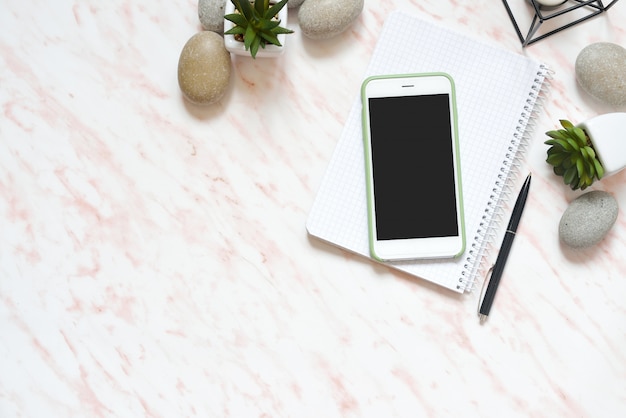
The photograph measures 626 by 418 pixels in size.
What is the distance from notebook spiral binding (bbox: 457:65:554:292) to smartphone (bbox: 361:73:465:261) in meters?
Result: 0.02

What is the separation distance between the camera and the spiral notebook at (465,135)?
2.51ft

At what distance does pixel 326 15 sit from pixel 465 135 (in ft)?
0.66

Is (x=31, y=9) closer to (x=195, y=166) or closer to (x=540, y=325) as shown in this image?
(x=195, y=166)

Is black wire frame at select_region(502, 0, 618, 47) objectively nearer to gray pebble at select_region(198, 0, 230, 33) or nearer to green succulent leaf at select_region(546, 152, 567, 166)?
green succulent leaf at select_region(546, 152, 567, 166)

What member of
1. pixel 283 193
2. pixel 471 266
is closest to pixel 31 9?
pixel 283 193

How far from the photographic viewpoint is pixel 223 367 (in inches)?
30.1

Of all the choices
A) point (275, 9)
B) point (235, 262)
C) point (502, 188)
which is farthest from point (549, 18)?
point (235, 262)

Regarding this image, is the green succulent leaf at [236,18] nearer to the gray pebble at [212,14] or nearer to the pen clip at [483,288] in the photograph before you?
the gray pebble at [212,14]

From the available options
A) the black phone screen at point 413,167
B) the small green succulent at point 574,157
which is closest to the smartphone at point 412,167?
the black phone screen at point 413,167

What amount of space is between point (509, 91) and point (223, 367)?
0.44 m

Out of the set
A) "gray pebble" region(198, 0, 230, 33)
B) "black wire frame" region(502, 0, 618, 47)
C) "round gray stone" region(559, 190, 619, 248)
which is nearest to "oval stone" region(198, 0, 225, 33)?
"gray pebble" region(198, 0, 230, 33)

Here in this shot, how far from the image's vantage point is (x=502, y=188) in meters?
0.77

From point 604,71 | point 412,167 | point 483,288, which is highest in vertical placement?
point 604,71

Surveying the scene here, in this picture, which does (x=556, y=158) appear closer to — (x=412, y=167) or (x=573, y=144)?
(x=573, y=144)
